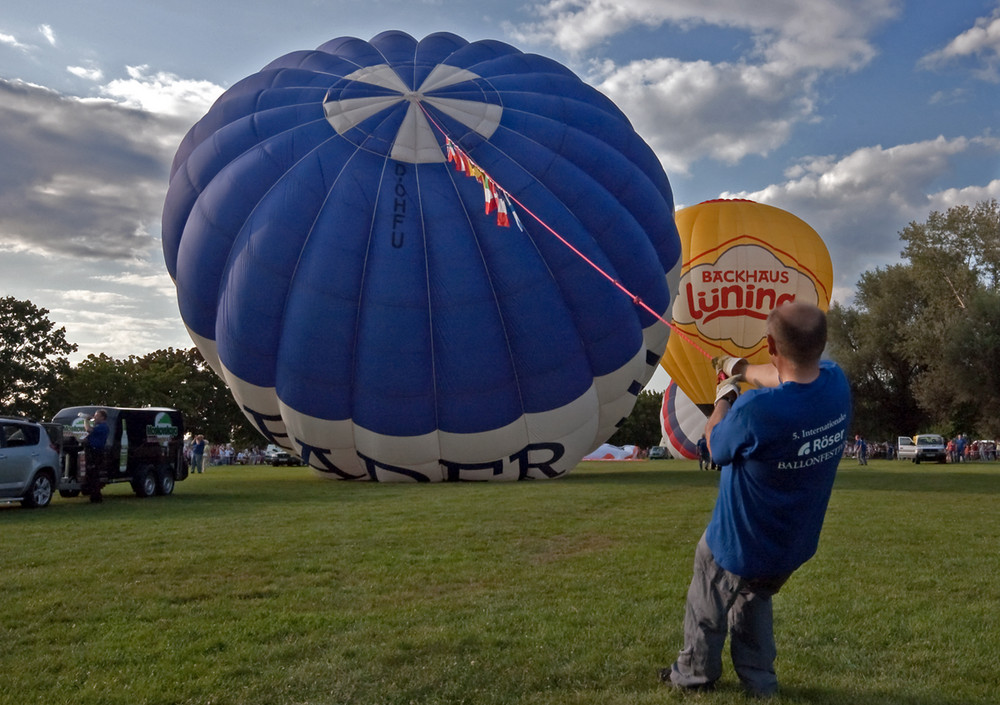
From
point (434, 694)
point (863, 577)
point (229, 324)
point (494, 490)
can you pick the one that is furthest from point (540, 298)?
point (434, 694)

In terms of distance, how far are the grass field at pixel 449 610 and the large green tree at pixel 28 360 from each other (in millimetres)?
38377

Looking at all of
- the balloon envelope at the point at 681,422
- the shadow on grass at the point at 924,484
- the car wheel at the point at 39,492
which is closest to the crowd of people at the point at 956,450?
the balloon envelope at the point at 681,422

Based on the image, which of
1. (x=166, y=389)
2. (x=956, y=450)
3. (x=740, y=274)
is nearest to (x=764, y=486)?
(x=740, y=274)

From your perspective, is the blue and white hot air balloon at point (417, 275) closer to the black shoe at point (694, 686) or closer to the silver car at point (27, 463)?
the silver car at point (27, 463)

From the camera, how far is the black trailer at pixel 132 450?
14797 mm

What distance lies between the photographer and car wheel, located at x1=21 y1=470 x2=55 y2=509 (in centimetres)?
1358

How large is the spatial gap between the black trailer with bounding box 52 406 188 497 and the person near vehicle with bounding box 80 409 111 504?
0.11 feet

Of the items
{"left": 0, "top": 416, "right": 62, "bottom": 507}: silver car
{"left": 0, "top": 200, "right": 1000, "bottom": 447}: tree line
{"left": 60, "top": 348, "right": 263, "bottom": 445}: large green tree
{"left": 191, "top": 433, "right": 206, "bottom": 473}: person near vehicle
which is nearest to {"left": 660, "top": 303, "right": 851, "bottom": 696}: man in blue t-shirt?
{"left": 0, "top": 416, "right": 62, "bottom": 507}: silver car

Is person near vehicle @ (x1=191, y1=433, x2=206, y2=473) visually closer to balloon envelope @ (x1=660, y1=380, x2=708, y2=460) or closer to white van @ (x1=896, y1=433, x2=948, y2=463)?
balloon envelope @ (x1=660, y1=380, x2=708, y2=460)

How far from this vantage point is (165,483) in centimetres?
1698

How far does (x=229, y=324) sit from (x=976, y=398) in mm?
34724

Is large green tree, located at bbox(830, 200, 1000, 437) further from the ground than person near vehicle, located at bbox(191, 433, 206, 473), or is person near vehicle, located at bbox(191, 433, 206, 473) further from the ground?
large green tree, located at bbox(830, 200, 1000, 437)

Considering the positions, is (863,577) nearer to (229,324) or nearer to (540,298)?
(540,298)

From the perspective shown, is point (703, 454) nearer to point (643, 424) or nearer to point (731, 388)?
point (731, 388)
